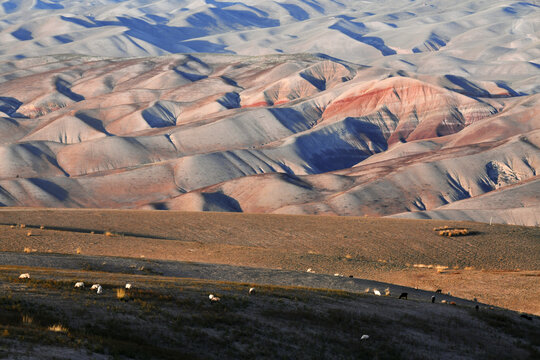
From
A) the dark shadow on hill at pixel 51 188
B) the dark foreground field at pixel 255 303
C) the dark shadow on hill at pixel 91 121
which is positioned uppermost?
the dark foreground field at pixel 255 303

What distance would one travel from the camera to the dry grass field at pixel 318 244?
3134 centimetres

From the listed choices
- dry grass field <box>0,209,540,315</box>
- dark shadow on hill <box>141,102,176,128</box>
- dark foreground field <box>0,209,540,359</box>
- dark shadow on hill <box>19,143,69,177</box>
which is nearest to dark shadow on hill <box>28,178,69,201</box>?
dark shadow on hill <box>19,143,69,177</box>

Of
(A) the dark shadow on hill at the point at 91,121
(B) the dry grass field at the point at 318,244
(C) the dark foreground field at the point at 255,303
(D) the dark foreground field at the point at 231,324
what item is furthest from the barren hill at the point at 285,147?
(D) the dark foreground field at the point at 231,324

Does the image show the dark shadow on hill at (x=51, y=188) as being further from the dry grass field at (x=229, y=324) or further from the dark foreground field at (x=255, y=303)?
the dry grass field at (x=229, y=324)

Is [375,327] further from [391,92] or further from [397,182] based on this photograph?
[391,92]

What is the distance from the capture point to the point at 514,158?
364 ft

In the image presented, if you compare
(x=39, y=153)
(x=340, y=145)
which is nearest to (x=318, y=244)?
(x=39, y=153)

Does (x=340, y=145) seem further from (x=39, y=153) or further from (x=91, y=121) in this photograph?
(x=39, y=153)

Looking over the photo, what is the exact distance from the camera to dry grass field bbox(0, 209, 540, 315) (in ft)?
103

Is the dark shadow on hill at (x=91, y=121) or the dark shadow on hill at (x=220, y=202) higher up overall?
the dark shadow on hill at (x=220, y=202)

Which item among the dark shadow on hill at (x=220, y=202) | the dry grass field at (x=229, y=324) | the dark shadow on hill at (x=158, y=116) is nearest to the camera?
the dry grass field at (x=229, y=324)

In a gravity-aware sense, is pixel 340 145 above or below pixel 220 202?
below

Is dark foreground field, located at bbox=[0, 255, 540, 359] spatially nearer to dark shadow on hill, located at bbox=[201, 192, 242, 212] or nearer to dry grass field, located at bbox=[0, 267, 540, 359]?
dry grass field, located at bbox=[0, 267, 540, 359]

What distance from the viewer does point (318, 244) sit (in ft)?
Answer: 134
